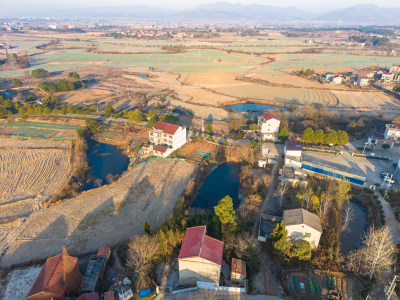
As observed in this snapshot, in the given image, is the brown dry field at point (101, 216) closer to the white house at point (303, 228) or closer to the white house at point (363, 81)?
the white house at point (303, 228)

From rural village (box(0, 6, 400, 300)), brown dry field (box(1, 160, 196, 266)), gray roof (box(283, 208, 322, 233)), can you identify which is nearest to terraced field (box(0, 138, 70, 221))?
rural village (box(0, 6, 400, 300))

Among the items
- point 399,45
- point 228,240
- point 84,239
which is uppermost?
point 399,45

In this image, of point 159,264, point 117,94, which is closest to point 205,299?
point 159,264

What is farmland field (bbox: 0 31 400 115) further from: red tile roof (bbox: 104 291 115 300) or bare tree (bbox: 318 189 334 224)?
red tile roof (bbox: 104 291 115 300)

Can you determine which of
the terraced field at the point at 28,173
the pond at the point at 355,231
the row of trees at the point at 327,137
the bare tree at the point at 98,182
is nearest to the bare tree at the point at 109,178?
the bare tree at the point at 98,182

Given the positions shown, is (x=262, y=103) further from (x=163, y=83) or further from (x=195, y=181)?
(x=195, y=181)

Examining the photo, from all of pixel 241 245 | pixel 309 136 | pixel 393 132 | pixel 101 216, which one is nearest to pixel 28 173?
pixel 101 216

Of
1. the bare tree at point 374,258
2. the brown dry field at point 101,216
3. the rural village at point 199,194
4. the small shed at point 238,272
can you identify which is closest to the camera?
the bare tree at point 374,258
